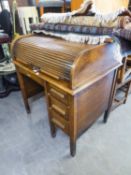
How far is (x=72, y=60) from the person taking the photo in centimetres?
85

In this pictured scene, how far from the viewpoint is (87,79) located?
0.93m

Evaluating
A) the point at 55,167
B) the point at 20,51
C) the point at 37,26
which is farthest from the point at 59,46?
the point at 55,167

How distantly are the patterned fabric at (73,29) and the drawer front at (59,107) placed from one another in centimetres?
58

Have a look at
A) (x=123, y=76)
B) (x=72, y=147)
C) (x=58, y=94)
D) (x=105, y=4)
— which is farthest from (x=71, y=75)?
(x=105, y=4)

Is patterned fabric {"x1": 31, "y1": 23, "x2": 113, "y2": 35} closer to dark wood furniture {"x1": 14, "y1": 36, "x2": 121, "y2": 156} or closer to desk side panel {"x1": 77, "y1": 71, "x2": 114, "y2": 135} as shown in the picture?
dark wood furniture {"x1": 14, "y1": 36, "x2": 121, "y2": 156}

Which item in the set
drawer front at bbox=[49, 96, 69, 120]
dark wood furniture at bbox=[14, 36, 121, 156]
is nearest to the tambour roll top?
dark wood furniture at bbox=[14, 36, 121, 156]

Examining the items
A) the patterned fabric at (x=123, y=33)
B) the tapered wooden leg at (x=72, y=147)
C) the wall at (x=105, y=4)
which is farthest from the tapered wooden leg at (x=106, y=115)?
the wall at (x=105, y=4)

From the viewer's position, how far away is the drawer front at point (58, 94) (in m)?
0.98

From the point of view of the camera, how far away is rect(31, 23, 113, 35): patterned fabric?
103 centimetres

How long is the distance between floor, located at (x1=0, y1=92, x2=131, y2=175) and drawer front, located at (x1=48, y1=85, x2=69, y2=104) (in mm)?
618

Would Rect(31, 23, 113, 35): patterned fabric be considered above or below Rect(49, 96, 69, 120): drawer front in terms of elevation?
above

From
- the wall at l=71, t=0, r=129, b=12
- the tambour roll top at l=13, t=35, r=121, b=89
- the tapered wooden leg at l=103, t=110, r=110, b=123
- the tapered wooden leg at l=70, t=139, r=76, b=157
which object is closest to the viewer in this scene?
the tambour roll top at l=13, t=35, r=121, b=89

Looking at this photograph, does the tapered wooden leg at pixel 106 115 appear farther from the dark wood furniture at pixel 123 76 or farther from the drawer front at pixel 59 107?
the drawer front at pixel 59 107

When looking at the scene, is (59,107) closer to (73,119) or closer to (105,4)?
(73,119)
